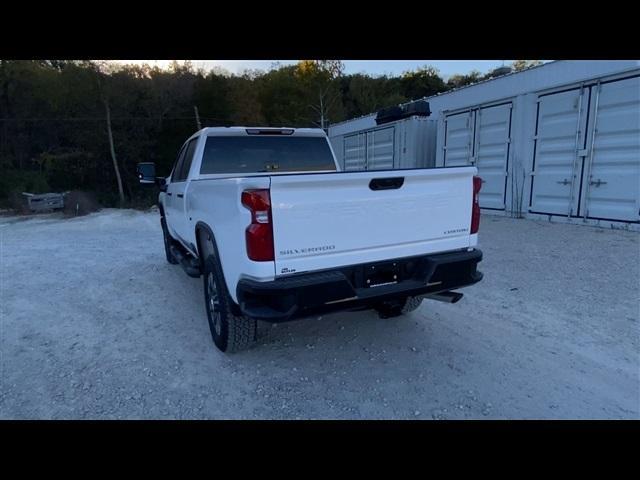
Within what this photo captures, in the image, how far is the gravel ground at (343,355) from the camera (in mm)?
2557

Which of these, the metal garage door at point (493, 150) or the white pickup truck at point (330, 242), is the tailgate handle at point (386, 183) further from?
the metal garage door at point (493, 150)

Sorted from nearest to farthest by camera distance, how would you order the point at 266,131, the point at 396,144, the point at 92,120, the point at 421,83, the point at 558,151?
1. the point at 266,131
2. the point at 558,151
3. the point at 396,144
4. the point at 92,120
5. the point at 421,83

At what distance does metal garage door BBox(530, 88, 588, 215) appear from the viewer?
769 centimetres

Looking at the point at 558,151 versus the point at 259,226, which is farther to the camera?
the point at 558,151

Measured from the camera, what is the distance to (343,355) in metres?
3.20

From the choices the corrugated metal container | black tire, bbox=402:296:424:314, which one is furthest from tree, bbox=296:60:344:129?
black tire, bbox=402:296:424:314

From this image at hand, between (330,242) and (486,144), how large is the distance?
8858 mm

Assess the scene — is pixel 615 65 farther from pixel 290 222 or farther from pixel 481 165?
pixel 290 222

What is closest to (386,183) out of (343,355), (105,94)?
(343,355)

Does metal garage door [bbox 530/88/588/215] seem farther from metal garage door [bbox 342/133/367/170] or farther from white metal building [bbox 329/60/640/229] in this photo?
metal garage door [bbox 342/133/367/170]

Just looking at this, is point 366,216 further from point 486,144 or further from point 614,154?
point 486,144

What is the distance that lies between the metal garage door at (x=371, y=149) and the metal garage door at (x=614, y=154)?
5787 mm

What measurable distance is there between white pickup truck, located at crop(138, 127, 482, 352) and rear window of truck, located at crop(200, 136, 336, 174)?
791 mm

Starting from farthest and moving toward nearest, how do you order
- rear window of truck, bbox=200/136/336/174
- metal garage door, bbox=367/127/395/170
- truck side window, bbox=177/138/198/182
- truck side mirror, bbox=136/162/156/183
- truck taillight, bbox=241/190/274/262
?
metal garage door, bbox=367/127/395/170 → truck side mirror, bbox=136/162/156/183 → truck side window, bbox=177/138/198/182 → rear window of truck, bbox=200/136/336/174 → truck taillight, bbox=241/190/274/262
